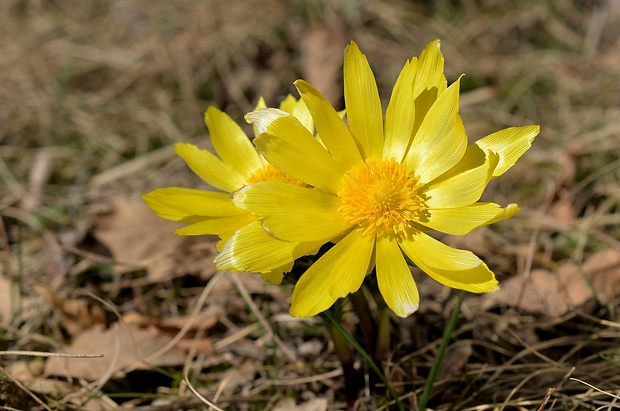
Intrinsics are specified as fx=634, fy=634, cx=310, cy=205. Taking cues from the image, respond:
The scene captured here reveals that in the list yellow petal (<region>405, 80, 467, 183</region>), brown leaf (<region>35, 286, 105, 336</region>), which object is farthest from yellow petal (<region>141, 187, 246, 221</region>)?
brown leaf (<region>35, 286, 105, 336</region>)

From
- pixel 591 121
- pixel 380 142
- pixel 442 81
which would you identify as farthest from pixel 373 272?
pixel 591 121

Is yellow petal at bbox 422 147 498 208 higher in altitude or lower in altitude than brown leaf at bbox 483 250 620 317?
higher

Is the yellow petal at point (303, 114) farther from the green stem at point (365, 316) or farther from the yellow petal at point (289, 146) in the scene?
the green stem at point (365, 316)

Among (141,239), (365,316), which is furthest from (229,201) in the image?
(141,239)

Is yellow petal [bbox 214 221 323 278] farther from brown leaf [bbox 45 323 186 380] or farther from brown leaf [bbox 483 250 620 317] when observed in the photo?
brown leaf [bbox 483 250 620 317]

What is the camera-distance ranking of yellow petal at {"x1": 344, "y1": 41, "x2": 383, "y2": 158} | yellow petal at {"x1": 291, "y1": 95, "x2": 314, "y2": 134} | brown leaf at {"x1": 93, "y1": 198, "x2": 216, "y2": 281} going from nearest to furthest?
yellow petal at {"x1": 344, "y1": 41, "x2": 383, "y2": 158}, yellow petal at {"x1": 291, "y1": 95, "x2": 314, "y2": 134}, brown leaf at {"x1": 93, "y1": 198, "x2": 216, "y2": 281}
